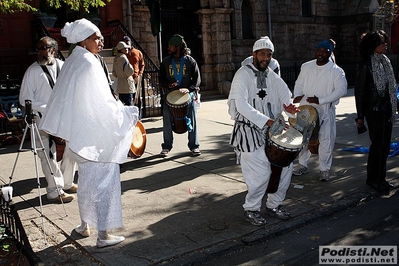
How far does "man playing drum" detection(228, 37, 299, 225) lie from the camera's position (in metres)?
4.95

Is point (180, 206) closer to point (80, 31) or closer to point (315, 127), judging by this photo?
point (315, 127)

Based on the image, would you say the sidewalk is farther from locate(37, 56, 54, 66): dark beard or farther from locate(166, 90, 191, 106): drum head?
locate(37, 56, 54, 66): dark beard

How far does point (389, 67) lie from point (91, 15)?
10.1 m

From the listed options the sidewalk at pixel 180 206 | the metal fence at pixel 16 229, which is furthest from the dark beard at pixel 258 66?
the metal fence at pixel 16 229

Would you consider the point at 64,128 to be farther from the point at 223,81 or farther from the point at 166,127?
the point at 223,81

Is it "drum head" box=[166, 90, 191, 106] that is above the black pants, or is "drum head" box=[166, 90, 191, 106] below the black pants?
above

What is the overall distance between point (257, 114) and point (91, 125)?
1653 mm

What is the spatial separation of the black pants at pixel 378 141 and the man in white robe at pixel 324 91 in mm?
541

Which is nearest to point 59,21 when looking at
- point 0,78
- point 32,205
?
point 0,78

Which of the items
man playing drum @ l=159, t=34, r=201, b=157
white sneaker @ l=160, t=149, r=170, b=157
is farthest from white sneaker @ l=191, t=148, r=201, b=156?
white sneaker @ l=160, t=149, r=170, b=157

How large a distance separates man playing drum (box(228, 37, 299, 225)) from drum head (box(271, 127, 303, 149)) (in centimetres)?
18

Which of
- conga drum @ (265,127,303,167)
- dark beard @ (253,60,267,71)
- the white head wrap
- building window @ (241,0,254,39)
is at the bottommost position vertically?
conga drum @ (265,127,303,167)

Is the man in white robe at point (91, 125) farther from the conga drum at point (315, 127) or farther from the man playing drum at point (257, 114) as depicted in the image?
the conga drum at point (315, 127)

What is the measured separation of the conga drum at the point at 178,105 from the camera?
26.0ft
